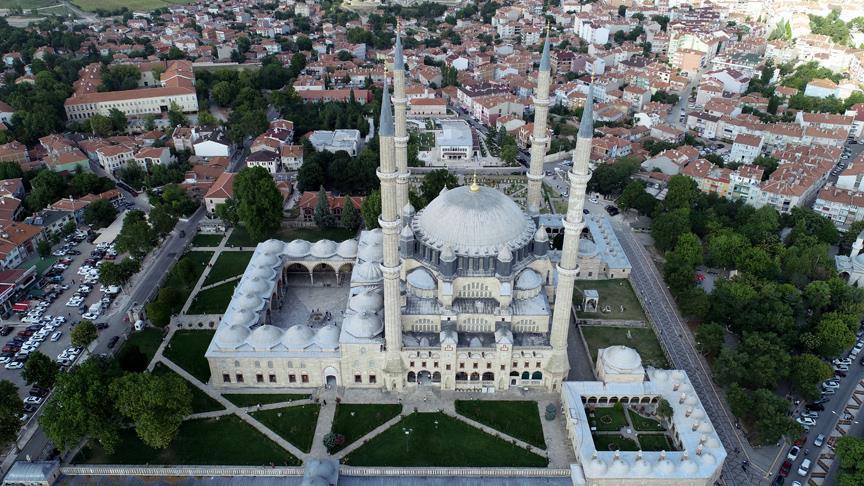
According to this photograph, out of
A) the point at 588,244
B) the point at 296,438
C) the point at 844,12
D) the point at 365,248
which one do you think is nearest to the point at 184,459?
the point at 296,438

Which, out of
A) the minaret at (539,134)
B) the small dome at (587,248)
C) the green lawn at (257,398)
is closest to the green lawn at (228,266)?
the green lawn at (257,398)

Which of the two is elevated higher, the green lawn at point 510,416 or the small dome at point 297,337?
the small dome at point 297,337

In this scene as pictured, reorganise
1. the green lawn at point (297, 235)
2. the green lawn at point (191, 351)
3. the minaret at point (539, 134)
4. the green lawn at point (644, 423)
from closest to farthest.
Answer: the green lawn at point (644, 423) → the green lawn at point (191, 351) → the minaret at point (539, 134) → the green lawn at point (297, 235)

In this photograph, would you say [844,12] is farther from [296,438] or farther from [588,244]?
[296,438]

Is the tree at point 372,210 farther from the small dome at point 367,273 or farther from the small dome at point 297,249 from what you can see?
the small dome at point 367,273

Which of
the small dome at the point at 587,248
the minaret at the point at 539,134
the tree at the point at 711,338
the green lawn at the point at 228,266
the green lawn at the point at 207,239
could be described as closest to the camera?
the tree at the point at 711,338

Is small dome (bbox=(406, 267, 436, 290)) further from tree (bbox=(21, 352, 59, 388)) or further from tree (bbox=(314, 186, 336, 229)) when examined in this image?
tree (bbox=(21, 352, 59, 388))
